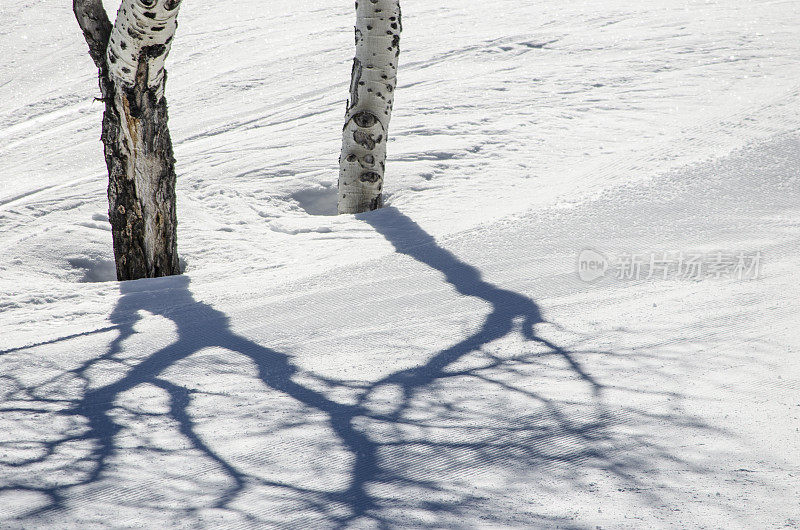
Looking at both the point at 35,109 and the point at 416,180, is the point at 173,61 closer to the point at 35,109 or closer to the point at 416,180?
the point at 35,109

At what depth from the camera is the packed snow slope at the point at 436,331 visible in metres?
1.76

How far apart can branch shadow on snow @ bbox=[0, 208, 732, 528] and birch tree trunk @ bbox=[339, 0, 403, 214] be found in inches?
76.5

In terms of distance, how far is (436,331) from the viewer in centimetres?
261

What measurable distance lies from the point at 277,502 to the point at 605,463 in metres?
0.89

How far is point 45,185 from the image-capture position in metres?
5.21

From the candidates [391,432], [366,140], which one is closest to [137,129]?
[366,140]

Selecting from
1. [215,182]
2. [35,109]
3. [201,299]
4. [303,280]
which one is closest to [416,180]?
[215,182]

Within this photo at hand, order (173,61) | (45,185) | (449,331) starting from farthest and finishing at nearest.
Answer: (173,61)
(45,185)
(449,331)

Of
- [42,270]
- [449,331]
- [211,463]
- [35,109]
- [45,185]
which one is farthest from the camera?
[35,109]
